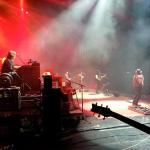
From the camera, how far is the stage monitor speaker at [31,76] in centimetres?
1335

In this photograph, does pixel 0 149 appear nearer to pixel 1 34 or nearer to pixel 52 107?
pixel 52 107

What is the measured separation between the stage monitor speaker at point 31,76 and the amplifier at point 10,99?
2415mm

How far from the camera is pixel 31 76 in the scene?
1341cm

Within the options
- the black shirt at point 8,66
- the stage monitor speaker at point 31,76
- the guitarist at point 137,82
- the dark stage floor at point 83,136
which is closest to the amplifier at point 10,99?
the dark stage floor at point 83,136

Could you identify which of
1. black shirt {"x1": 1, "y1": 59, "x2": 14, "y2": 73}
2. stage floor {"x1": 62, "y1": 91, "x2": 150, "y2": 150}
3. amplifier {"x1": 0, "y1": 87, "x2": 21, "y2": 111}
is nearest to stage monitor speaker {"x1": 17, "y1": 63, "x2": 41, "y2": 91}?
black shirt {"x1": 1, "y1": 59, "x2": 14, "y2": 73}

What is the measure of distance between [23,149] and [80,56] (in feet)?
67.7

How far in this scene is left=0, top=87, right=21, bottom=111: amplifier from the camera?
10.9 m

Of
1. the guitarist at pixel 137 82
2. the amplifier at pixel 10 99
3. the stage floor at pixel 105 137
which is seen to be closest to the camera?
the stage floor at pixel 105 137

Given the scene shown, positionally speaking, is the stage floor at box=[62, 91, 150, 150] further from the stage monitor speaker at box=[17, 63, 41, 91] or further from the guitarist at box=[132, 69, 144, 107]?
the guitarist at box=[132, 69, 144, 107]

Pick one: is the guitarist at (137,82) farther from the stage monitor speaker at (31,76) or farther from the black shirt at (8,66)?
the black shirt at (8,66)

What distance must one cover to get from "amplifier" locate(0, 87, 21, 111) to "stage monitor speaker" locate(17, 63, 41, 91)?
2415mm

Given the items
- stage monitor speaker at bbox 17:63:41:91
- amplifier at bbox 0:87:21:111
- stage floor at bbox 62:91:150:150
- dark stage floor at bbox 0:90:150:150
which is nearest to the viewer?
dark stage floor at bbox 0:90:150:150

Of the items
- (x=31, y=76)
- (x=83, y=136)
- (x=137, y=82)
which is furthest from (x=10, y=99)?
(x=137, y=82)

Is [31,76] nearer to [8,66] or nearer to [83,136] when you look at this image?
[8,66]
